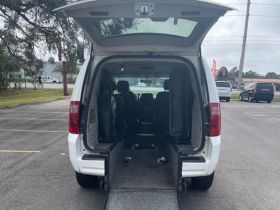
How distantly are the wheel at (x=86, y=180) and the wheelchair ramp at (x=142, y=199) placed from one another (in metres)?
0.93

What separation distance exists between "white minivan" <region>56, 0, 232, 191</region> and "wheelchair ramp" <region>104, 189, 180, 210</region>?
10 cm

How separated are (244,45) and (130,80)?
102 feet

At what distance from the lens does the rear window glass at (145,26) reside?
149 inches

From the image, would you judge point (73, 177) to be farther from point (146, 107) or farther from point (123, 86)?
point (146, 107)

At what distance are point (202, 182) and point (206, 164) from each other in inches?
31.6

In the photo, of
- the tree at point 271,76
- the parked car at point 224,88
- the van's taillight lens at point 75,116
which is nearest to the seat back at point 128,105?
the van's taillight lens at point 75,116

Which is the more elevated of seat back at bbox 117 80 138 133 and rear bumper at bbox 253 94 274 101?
seat back at bbox 117 80 138 133

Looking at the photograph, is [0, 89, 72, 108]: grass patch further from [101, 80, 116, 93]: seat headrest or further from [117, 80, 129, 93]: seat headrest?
[101, 80, 116, 93]: seat headrest

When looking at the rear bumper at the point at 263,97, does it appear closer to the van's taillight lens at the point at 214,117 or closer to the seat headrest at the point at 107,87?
the seat headrest at the point at 107,87

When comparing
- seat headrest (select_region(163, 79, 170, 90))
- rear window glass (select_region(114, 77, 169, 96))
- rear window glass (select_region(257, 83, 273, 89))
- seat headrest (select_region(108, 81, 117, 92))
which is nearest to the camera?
seat headrest (select_region(108, 81, 117, 92))

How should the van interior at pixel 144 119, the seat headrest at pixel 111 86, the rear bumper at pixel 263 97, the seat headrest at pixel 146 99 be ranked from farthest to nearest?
the rear bumper at pixel 263 97 → the seat headrest at pixel 146 99 → the seat headrest at pixel 111 86 → the van interior at pixel 144 119

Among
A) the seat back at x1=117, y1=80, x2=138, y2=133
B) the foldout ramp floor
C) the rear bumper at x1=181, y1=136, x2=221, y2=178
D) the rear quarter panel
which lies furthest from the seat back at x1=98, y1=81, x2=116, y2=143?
the rear quarter panel

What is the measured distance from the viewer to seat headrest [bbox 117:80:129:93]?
6.03m

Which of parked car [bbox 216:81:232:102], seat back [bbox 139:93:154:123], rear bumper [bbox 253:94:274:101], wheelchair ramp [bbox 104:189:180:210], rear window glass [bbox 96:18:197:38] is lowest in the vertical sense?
rear bumper [bbox 253:94:274:101]
